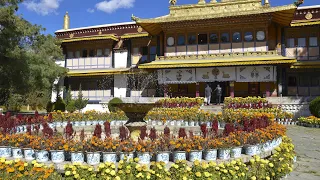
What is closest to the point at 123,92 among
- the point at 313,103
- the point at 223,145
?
the point at 313,103

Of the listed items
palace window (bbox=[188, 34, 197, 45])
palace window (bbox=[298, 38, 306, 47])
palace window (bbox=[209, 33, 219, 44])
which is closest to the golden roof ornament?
palace window (bbox=[188, 34, 197, 45])

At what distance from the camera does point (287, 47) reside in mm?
23688

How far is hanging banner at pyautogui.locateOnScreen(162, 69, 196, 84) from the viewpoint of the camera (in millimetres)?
23531

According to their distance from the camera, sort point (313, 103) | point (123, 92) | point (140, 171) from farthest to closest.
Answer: point (123, 92)
point (313, 103)
point (140, 171)

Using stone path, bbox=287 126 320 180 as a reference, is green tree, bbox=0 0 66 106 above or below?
above

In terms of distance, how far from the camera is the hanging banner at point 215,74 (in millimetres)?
22594

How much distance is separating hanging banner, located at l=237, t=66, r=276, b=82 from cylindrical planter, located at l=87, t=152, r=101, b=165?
18.3m

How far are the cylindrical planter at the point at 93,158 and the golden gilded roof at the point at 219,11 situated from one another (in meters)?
18.6

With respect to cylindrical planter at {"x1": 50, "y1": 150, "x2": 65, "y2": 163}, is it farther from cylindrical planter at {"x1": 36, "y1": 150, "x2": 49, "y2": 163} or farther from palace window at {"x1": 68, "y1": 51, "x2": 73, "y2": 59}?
palace window at {"x1": 68, "y1": 51, "x2": 73, "y2": 59}

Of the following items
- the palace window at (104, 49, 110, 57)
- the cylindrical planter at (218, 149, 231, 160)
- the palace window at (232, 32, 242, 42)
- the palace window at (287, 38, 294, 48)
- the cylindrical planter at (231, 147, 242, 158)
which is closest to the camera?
the cylindrical planter at (218, 149, 231, 160)

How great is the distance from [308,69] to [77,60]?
2085 centimetres

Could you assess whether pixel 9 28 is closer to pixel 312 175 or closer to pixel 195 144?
pixel 195 144

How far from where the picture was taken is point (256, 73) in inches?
872

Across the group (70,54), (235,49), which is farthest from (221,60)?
(70,54)
